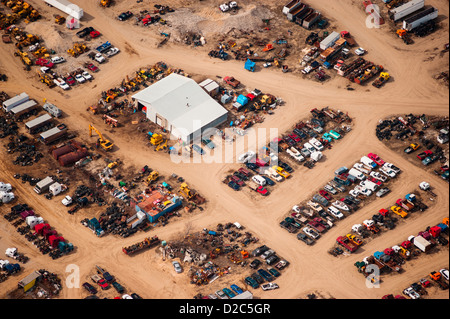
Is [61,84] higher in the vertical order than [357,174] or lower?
lower

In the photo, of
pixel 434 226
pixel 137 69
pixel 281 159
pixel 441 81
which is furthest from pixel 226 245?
pixel 441 81

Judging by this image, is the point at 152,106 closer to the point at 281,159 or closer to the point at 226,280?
the point at 281,159

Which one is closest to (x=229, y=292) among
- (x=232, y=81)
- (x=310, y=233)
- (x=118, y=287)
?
(x=118, y=287)

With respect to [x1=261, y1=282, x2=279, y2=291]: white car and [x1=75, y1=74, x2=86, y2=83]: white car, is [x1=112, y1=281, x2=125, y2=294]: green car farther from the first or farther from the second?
[x1=75, y1=74, x2=86, y2=83]: white car

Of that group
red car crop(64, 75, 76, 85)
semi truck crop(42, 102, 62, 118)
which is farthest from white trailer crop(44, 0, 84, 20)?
semi truck crop(42, 102, 62, 118)

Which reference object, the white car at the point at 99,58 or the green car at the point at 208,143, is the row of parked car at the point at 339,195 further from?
the white car at the point at 99,58

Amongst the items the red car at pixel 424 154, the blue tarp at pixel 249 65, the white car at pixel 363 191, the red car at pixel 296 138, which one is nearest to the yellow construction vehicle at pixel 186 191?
the red car at pixel 296 138

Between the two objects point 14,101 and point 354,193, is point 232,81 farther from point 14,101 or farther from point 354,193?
point 14,101
